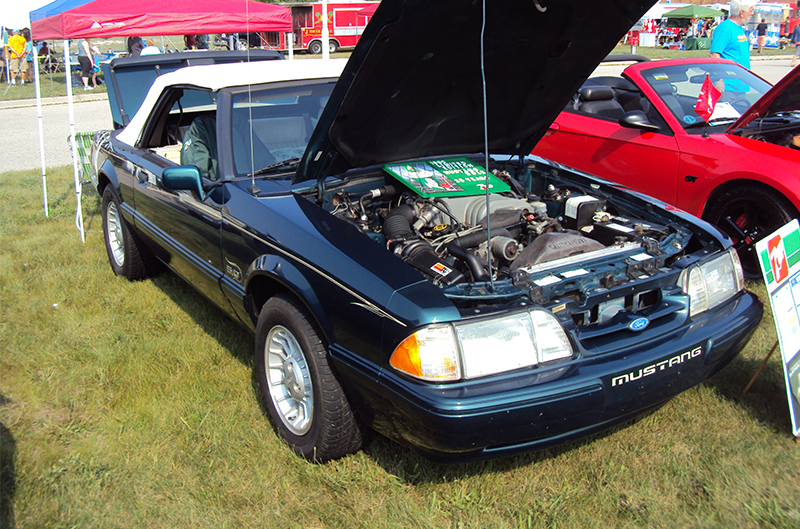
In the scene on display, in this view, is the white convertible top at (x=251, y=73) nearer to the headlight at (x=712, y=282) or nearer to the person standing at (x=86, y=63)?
the headlight at (x=712, y=282)

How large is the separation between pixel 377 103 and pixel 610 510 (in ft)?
6.45

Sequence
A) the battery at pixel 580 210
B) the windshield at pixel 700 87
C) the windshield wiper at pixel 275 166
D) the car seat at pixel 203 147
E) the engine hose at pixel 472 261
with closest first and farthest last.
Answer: the engine hose at pixel 472 261
the windshield wiper at pixel 275 166
the battery at pixel 580 210
the car seat at pixel 203 147
the windshield at pixel 700 87

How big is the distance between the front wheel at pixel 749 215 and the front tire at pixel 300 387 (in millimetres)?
3128

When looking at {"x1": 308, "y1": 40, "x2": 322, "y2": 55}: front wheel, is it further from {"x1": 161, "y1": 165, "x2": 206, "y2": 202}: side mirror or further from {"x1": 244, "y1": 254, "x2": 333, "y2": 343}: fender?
{"x1": 244, "y1": 254, "x2": 333, "y2": 343}: fender

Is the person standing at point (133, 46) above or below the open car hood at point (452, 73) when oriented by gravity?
above

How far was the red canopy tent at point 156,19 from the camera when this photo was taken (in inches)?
229

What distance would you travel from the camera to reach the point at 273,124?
349cm

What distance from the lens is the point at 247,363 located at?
3617 millimetres

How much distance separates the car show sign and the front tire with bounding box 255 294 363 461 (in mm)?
1886

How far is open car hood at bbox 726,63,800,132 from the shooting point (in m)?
4.43

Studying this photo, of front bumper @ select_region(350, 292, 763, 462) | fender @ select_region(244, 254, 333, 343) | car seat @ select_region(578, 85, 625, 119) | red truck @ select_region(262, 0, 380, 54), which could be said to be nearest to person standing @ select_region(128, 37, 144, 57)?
car seat @ select_region(578, 85, 625, 119)

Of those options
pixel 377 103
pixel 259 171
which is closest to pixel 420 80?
pixel 377 103

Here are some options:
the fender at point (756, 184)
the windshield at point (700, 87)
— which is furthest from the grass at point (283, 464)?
the windshield at point (700, 87)

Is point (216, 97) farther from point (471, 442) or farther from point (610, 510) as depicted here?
point (610, 510)
